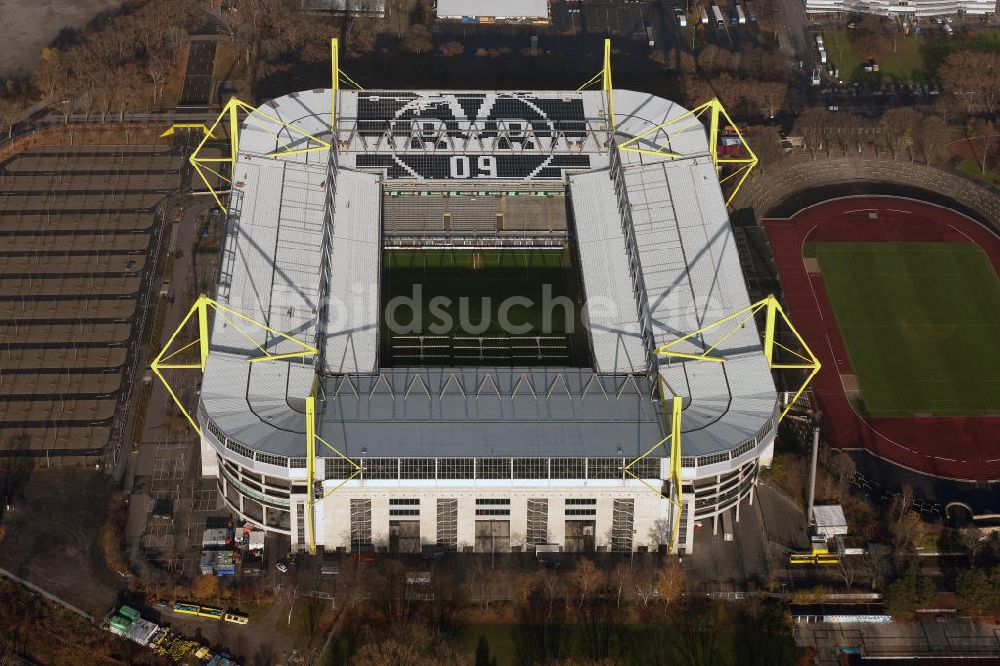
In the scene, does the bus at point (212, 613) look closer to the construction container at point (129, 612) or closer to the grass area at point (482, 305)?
the construction container at point (129, 612)

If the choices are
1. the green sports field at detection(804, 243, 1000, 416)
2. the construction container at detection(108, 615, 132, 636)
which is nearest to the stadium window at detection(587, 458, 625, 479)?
the green sports field at detection(804, 243, 1000, 416)

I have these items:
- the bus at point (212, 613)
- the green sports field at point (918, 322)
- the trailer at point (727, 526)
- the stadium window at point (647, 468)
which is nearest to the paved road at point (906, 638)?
the trailer at point (727, 526)

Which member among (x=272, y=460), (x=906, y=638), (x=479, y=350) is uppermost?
(x=479, y=350)

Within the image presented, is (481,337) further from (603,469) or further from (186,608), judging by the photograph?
(186,608)

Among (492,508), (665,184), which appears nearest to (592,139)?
(665,184)

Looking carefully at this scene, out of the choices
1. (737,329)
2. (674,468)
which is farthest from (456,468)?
(737,329)

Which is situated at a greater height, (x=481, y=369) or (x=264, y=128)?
(x=264, y=128)
